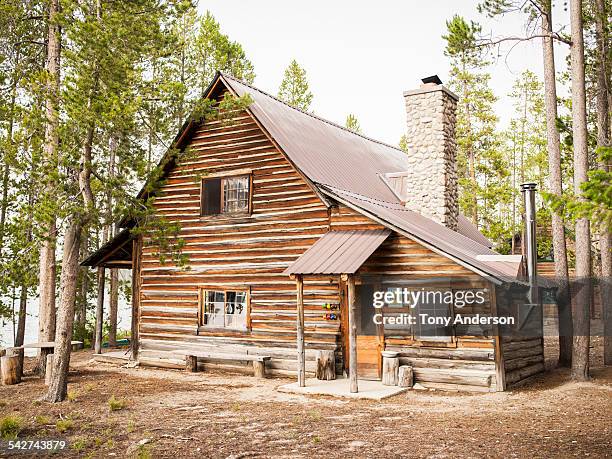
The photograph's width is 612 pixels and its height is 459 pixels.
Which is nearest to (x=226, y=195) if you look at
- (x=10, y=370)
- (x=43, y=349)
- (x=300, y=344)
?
(x=300, y=344)

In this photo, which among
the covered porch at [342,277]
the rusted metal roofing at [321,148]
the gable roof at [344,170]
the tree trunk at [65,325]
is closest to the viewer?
the tree trunk at [65,325]

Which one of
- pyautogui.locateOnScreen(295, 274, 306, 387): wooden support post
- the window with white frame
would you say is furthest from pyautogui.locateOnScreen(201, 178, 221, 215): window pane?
pyautogui.locateOnScreen(295, 274, 306, 387): wooden support post

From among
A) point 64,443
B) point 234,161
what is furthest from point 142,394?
point 234,161

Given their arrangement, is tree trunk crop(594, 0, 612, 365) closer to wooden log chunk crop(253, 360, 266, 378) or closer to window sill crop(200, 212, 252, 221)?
wooden log chunk crop(253, 360, 266, 378)

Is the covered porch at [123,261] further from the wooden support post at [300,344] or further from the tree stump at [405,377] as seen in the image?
the tree stump at [405,377]

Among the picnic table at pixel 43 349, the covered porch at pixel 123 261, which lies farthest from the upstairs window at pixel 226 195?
the picnic table at pixel 43 349

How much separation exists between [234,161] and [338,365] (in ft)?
20.0

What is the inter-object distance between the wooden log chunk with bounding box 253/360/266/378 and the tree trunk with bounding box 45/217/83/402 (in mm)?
4545

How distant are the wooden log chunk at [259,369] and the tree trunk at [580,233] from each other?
23.8 feet

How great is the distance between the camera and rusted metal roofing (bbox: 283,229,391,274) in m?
11.5

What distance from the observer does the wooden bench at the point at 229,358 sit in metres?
13.8

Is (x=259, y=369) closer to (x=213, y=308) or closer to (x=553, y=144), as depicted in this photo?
(x=213, y=308)

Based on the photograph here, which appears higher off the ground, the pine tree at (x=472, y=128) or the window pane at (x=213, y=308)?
the pine tree at (x=472, y=128)

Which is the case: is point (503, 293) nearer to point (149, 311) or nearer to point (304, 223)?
point (304, 223)
